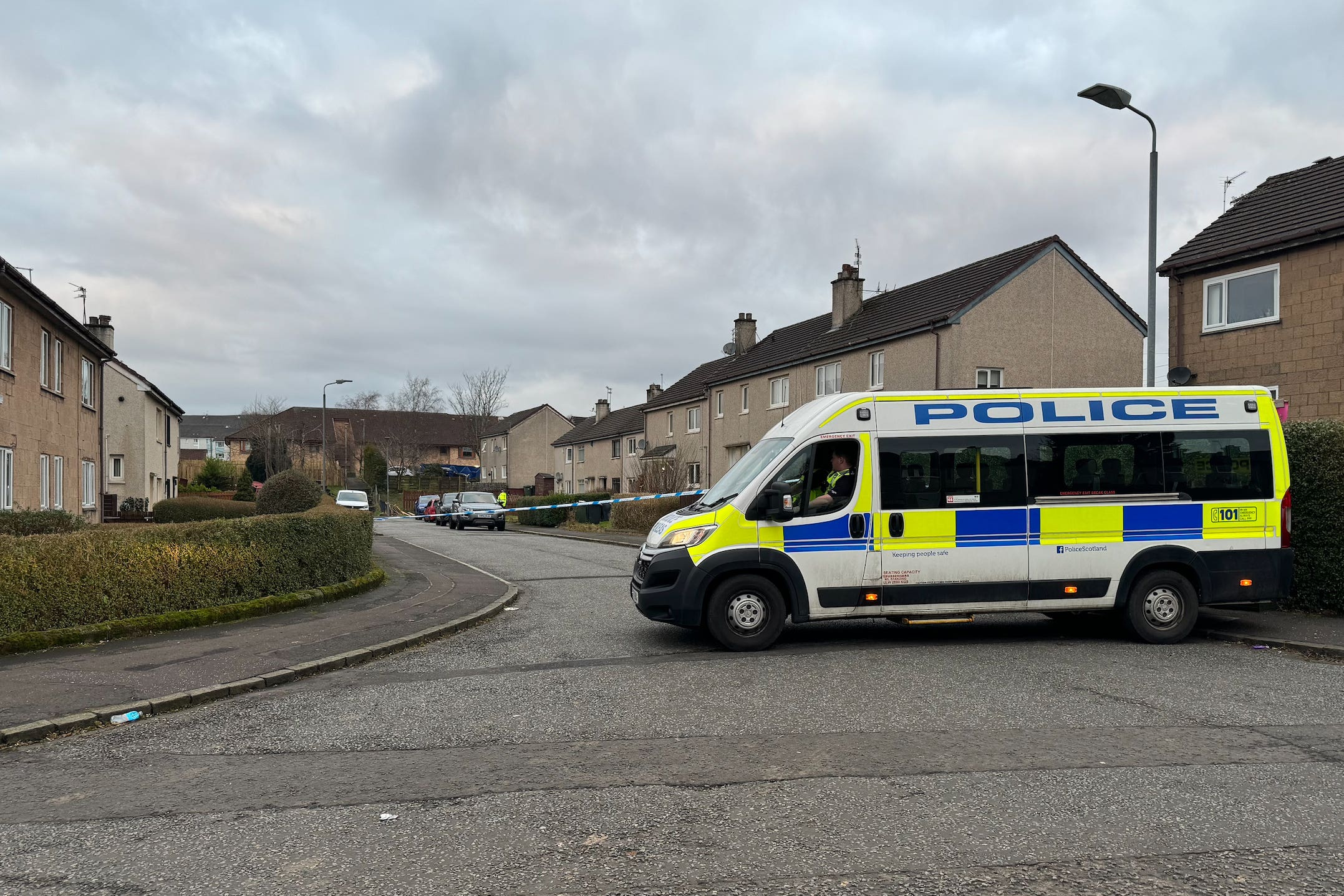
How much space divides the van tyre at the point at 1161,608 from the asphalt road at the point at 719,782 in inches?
23.5

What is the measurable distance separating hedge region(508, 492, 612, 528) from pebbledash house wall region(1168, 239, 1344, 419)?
2457cm

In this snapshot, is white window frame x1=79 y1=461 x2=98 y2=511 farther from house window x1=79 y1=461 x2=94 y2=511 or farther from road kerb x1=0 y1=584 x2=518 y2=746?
road kerb x1=0 y1=584 x2=518 y2=746

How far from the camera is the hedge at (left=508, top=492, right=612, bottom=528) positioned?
4156 cm

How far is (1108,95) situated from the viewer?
42.7 ft

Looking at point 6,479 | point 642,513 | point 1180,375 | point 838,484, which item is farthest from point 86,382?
point 1180,375

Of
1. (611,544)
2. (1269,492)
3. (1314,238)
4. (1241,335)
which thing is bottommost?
(611,544)

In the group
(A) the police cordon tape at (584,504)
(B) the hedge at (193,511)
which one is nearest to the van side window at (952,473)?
(A) the police cordon tape at (584,504)

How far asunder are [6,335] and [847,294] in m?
26.2

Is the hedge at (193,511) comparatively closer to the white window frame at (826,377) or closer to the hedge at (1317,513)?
the white window frame at (826,377)

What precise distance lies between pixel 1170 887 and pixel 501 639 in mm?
7655

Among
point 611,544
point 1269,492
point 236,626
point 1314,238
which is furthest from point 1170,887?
point 611,544

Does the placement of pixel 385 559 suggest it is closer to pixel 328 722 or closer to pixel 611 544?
pixel 611 544

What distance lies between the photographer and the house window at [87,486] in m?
22.8

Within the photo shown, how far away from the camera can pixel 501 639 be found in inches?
418
